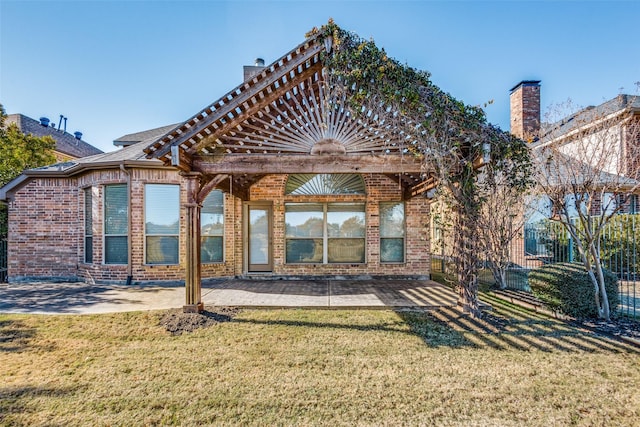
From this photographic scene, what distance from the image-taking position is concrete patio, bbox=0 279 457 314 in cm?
618

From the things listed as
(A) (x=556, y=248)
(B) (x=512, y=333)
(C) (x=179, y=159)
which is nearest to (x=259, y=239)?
(C) (x=179, y=159)

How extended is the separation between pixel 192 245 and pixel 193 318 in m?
1.32

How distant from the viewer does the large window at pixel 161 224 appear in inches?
333

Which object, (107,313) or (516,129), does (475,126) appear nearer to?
(107,313)

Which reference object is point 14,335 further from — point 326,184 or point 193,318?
point 326,184

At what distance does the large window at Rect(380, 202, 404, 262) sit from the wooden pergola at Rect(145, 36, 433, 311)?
359 centimetres

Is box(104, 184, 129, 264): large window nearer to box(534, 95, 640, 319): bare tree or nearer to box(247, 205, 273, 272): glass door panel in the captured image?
box(247, 205, 273, 272): glass door panel

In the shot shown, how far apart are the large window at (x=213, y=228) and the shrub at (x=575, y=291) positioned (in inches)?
311

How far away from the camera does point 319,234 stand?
9.40 m

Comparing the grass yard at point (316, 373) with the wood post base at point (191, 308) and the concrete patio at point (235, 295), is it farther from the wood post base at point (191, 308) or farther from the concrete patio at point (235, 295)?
the concrete patio at point (235, 295)

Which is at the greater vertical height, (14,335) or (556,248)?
(556,248)

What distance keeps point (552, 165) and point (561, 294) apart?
255 centimetres

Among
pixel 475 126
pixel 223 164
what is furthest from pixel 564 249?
pixel 223 164

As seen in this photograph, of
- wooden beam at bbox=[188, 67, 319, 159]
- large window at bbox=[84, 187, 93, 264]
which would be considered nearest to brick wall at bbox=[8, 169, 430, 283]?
large window at bbox=[84, 187, 93, 264]
